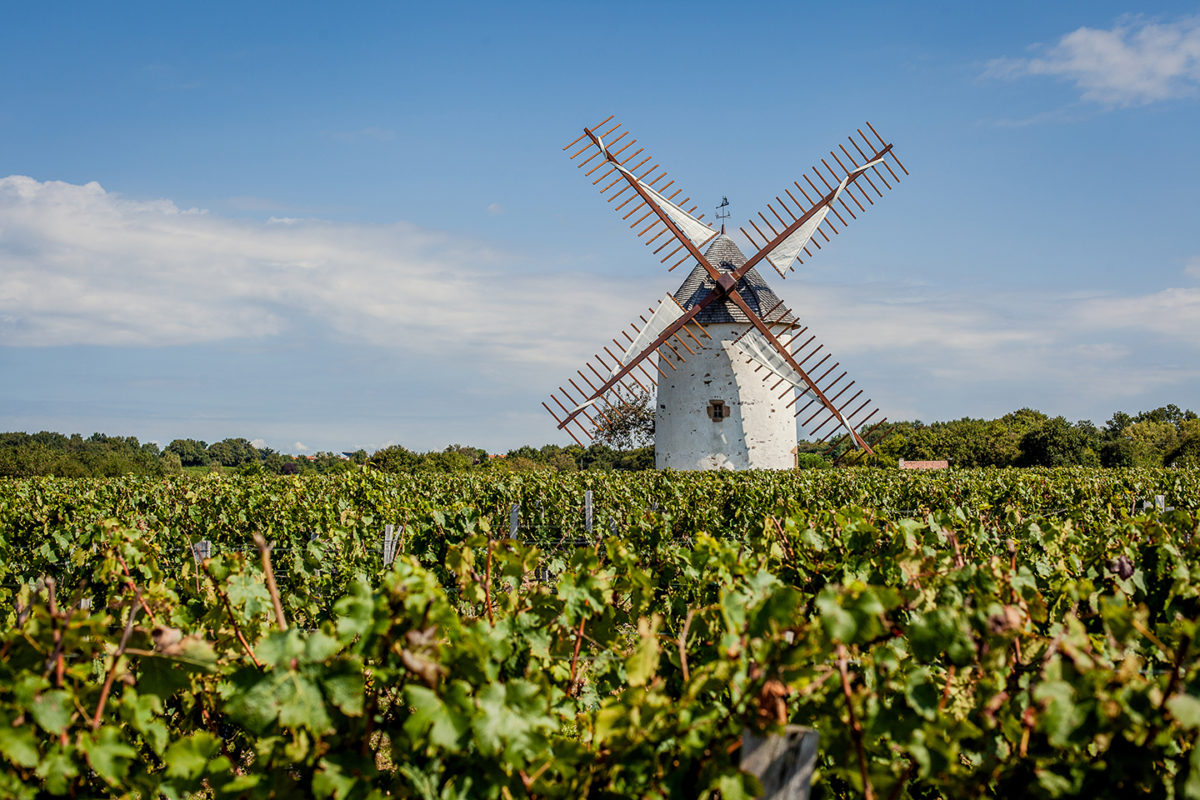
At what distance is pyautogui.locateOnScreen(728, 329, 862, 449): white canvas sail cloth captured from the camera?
2072 centimetres

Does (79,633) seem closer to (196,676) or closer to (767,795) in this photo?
(196,676)

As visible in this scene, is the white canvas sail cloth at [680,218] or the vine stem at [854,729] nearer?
the vine stem at [854,729]

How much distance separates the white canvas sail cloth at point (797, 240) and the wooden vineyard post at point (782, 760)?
20.0 meters

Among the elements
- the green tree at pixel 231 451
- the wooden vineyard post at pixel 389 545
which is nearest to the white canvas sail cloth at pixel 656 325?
the wooden vineyard post at pixel 389 545

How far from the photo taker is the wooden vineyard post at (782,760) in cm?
174

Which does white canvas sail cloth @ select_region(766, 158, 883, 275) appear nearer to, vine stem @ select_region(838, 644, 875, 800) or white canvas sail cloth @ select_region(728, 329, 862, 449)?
white canvas sail cloth @ select_region(728, 329, 862, 449)

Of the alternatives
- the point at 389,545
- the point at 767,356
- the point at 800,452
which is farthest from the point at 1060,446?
the point at 389,545

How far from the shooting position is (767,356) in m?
21.1

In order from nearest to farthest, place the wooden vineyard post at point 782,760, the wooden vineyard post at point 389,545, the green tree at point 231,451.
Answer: the wooden vineyard post at point 782,760 → the wooden vineyard post at point 389,545 → the green tree at point 231,451

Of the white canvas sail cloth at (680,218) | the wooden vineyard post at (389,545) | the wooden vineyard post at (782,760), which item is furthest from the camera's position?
the white canvas sail cloth at (680,218)

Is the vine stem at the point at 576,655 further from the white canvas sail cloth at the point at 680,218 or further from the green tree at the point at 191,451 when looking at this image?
the green tree at the point at 191,451

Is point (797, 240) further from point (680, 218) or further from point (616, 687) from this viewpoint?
point (616, 687)

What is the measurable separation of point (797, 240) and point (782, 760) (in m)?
20.4

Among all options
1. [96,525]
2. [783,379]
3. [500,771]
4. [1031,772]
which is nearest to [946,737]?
[1031,772]
